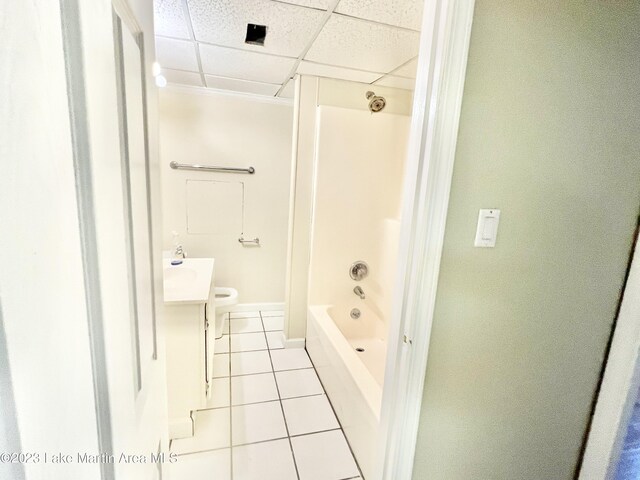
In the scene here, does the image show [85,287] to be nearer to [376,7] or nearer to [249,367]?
[376,7]

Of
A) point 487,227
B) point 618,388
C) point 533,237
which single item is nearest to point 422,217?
point 487,227

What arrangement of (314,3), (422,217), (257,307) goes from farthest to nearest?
1. (257,307)
2. (314,3)
3. (422,217)

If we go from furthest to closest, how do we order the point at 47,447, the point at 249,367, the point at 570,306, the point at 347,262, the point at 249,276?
the point at 249,276 → the point at 347,262 → the point at 249,367 → the point at 570,306 → the point at 47,447

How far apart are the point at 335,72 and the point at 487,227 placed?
1.73 metres

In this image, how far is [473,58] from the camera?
814 millimetres

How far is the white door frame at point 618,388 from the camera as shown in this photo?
1.06 meters

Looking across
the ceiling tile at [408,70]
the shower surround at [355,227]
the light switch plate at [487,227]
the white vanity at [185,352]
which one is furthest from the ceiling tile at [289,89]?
the light switch plate at [487,227]

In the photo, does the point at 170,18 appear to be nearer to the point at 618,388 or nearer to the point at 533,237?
the point at 533,237

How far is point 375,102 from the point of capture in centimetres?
225

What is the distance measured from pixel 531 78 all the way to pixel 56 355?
3.98ft

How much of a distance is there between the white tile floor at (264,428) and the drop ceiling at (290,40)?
2.24m

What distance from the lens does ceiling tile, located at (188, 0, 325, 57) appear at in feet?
4.42

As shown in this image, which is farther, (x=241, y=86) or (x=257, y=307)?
(x=257, y=307)

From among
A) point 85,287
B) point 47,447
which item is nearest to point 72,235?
point 85,287
